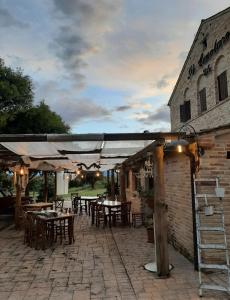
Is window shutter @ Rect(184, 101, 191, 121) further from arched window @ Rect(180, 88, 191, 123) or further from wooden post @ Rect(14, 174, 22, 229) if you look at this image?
wooden post @ Rect(14, 174, 22, 229)

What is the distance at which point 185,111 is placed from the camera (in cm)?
1644

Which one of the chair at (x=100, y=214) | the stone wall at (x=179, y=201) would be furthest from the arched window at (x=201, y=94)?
the stone wall at (x=179, y=201)

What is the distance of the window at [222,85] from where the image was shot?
12.2 metres

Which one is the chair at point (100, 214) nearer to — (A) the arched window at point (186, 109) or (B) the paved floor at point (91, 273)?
(B) the paved floor at point (91, 273)

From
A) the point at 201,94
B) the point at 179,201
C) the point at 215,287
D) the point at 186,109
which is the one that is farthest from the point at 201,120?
the point at 215,287

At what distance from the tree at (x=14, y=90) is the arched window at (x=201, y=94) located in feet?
32.0

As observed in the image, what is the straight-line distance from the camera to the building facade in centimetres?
1211

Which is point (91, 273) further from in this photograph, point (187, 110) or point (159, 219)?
point (187, 110)

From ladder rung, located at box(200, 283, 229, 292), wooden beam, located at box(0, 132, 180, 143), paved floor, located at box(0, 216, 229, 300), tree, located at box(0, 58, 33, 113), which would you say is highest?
tree, located at box(0, 58, 33, 113)

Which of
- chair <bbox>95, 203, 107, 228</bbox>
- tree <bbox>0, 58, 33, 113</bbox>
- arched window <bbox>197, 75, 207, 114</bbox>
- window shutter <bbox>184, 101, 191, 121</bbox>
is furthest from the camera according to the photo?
tree <bbox>0, 58, 33, 113</bbox>

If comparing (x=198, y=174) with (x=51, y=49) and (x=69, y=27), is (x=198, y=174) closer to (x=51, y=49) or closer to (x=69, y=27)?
(x=69, y=27)

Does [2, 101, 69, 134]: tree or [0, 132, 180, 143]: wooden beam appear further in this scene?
[2, 101, 69, 134]: tree

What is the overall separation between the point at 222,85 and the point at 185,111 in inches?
157

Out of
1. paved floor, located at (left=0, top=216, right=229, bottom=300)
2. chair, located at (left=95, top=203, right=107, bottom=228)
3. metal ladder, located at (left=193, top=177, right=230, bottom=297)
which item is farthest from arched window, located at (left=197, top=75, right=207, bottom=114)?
metal ladder, located at (left=193, top=177, right=230, bottom=297)
